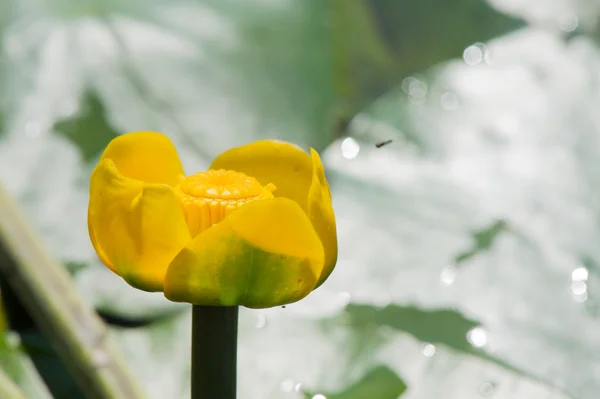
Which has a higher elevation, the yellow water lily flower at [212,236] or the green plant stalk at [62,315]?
the yellow water lily flower at [212,236]

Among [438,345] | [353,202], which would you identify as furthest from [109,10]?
[438,345]

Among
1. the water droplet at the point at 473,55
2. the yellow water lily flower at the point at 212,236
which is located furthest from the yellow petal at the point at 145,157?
Answer: the water droplet at the point at 473,55

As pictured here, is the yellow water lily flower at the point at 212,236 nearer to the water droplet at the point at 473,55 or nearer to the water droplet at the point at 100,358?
the water droplet at the point at 100,358

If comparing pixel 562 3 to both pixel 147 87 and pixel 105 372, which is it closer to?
pixel 147 87

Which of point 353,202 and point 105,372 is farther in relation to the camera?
point 353,202

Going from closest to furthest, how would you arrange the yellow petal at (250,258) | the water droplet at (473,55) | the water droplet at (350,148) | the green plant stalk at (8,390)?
1. the yellow petal at (250,258)
2. the green plant stalk at (8,390)
3. the water droplet at (350,148)
4. the water droplet at (473,55)

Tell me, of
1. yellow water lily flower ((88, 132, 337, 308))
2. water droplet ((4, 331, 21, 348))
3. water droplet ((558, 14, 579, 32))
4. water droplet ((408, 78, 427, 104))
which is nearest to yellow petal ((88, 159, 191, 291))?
yellow water lily flower ((88, 132, 337, 308))

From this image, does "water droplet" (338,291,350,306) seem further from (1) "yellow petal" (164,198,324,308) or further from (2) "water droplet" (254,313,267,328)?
(1) "yellow petal" (164,198,324,308)
